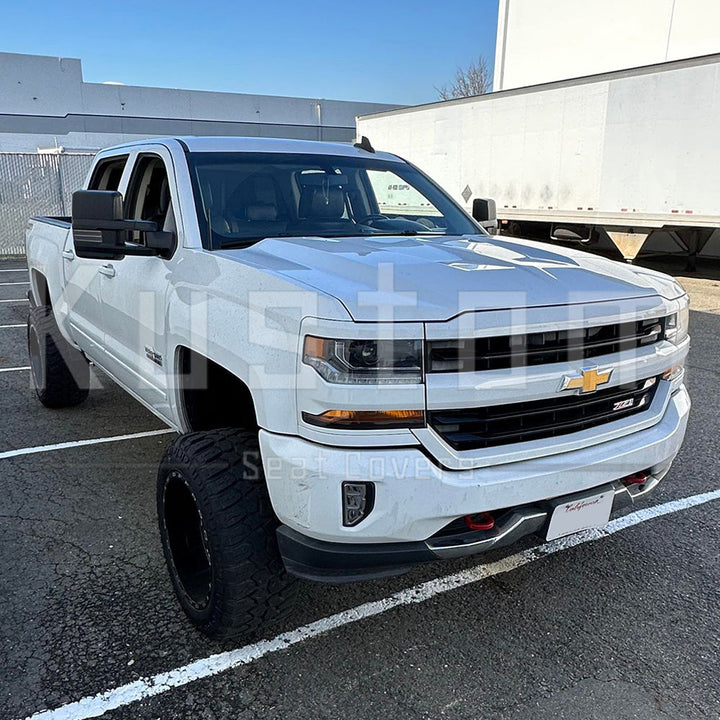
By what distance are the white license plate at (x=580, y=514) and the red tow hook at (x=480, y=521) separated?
0.80 ft

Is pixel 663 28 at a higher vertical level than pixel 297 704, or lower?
higher

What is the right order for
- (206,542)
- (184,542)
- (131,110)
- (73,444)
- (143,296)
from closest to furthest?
(206,542) < (184,542) < (143,296) < (73,444) < (131,110)

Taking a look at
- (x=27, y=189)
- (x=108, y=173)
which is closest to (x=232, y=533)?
(x=108, y=173)

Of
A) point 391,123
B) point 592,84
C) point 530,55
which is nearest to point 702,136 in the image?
point 592,84

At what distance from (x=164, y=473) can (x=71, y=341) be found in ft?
8.57

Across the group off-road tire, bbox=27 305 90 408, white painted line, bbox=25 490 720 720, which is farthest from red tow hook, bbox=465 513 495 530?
off-road tire, bbox=27 305 90 408

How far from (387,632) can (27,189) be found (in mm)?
18480

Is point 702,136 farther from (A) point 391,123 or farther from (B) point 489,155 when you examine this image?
(A) point 391,123

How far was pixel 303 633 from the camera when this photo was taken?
8.84ft

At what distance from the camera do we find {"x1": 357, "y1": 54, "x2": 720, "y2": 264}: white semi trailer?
35.6 feet

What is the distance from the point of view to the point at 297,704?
231cm

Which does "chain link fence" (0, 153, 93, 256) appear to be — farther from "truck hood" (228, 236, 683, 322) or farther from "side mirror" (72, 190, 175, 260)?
"truck hood" (228, 236, 683, 322)

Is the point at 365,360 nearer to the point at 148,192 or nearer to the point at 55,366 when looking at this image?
the point at 148,192

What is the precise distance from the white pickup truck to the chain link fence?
54.2 feet
